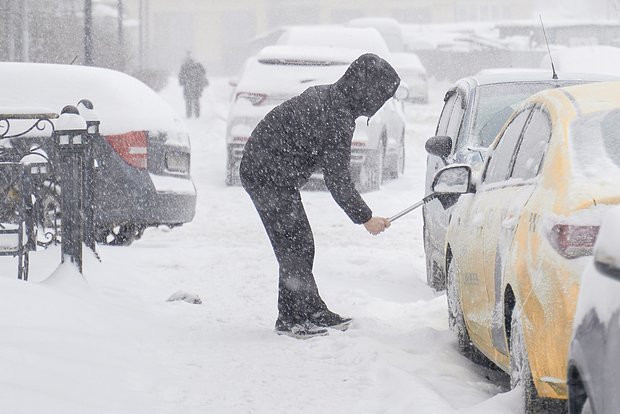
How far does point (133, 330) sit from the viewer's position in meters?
6.98

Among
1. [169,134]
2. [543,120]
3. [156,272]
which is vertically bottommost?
[156,272]

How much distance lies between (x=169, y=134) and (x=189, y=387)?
5.39 m

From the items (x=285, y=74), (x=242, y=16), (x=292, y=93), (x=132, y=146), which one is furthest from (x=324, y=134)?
(x=242, y=16)

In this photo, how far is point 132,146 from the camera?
409 inches

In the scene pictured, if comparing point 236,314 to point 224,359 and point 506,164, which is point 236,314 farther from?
point 506,164

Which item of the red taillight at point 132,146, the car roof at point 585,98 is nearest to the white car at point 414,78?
the red taillight at point 132,146

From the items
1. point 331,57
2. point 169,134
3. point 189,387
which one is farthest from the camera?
point 331,57

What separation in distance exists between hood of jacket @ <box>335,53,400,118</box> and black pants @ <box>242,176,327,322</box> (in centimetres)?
65

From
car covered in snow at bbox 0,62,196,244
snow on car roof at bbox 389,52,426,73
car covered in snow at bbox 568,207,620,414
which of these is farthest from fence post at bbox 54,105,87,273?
snow on car roof at bbox 389,52,426,73

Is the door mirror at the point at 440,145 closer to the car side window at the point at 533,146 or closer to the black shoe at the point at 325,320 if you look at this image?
the black shoe at the point at 325,320

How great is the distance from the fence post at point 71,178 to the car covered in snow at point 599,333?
4739 millimetres

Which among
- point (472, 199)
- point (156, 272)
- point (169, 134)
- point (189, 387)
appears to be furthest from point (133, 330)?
point (169, 134)

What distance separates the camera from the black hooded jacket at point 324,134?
691 cm

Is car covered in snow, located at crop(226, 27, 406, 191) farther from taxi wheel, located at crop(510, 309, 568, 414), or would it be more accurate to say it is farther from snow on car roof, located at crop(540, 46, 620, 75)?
taxi wheel, located at crop(510, 309, 568, 414)
